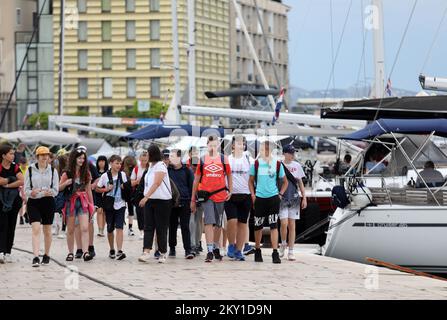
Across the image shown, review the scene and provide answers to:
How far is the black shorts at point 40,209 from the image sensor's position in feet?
66.4

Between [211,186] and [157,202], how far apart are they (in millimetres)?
886

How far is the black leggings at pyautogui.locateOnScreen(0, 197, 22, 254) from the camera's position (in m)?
20.8

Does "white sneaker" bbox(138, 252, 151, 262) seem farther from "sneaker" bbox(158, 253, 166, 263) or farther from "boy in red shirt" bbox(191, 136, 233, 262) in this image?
"boy in red shirt" bbox(191, 136, 233, 262)

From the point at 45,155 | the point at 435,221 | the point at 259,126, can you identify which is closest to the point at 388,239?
the point at 435,221

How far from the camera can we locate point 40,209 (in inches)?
799

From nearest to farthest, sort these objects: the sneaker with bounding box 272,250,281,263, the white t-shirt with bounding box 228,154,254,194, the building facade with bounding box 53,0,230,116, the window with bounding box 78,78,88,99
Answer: the sneaker with bounding box 272,250,281,263 → the white t-shirt with bounding box 228,154,254,194 → the building facade with bounding box 53,0,230,116 → the window with bounding box 78,78,88,99

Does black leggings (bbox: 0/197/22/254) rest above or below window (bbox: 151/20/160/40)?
below

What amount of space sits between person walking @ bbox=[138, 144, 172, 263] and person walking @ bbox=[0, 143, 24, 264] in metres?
1.92

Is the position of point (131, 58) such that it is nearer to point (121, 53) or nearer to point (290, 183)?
point (121, 53)

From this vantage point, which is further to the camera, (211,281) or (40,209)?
(40,209)

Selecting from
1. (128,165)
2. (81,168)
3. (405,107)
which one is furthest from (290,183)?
(128,165)

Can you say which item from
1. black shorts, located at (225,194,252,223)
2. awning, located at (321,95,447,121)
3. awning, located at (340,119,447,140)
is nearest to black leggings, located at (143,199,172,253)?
black shorts, located at (225,194,252,223)

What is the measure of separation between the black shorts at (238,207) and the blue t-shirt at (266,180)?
0.33m
